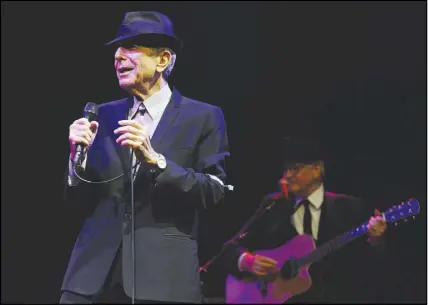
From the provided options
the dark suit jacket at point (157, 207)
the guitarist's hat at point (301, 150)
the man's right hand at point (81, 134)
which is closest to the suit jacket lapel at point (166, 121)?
the dark suit jacket at point (157, 207)

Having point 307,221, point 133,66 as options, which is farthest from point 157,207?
point 307,221

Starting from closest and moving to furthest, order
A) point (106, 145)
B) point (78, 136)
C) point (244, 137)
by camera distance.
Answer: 1. point (78, 136)
2. point (106, 145)
3. point (244, 137)

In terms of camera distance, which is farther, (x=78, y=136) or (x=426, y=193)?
(x=426, y=193)

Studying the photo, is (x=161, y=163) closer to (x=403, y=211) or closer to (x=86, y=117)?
(x=86, y=117)

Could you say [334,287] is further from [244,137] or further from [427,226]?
[244,137]

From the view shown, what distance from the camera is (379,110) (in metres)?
3.37

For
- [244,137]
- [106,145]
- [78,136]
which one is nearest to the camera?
[78,136]

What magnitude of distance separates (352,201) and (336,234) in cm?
18

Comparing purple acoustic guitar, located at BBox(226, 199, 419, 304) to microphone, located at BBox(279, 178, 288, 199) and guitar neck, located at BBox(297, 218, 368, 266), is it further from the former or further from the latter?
microphone, located at BBox(279, 178, 288, 199)

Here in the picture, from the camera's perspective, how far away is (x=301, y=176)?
330cm

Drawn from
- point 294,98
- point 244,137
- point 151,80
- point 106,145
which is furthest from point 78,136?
point 294,98

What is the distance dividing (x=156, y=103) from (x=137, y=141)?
0.33 metres

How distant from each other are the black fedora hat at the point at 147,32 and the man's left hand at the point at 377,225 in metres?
1.45

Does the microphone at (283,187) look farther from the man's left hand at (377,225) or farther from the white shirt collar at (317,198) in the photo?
the man's left hand at (377,225)
